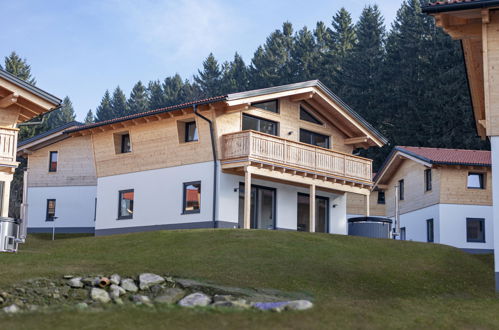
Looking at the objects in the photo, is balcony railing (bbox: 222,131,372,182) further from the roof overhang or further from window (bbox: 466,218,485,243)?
window (bbox: 466,218,485,243)

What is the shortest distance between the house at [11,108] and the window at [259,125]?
9.16 m

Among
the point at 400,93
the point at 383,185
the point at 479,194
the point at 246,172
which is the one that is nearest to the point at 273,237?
the point at 246,172

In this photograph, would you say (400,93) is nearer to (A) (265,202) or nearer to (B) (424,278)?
(A) (265,202)

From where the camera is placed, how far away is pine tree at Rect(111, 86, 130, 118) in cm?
11256

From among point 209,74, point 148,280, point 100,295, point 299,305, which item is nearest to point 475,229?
point 148,280

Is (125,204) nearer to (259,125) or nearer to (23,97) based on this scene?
(259,125)

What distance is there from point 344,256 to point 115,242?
8.64 metres

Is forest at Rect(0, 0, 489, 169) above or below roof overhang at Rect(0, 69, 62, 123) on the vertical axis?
above

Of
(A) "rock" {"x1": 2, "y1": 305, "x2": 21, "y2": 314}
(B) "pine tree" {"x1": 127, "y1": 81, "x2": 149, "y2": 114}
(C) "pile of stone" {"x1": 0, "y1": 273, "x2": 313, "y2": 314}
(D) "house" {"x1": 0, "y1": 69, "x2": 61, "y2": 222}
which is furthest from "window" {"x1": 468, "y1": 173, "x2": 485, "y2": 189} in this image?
(B) "pine tree" {"x1": 127, "y1": 81, "x2": 149, "y2": 114}

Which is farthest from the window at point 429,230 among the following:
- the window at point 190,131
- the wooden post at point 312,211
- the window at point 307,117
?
the window at point 190,131

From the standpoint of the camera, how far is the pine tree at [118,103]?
11256 cm

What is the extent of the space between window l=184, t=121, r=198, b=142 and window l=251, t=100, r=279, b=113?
3.09 metres

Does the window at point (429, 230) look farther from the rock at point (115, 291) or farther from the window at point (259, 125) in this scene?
the rock at point (115, 291)

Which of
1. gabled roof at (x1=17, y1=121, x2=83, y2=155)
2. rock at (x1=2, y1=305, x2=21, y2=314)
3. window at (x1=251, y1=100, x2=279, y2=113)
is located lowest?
rock at (x1=2, y1=305, x2=21, y2=314)
